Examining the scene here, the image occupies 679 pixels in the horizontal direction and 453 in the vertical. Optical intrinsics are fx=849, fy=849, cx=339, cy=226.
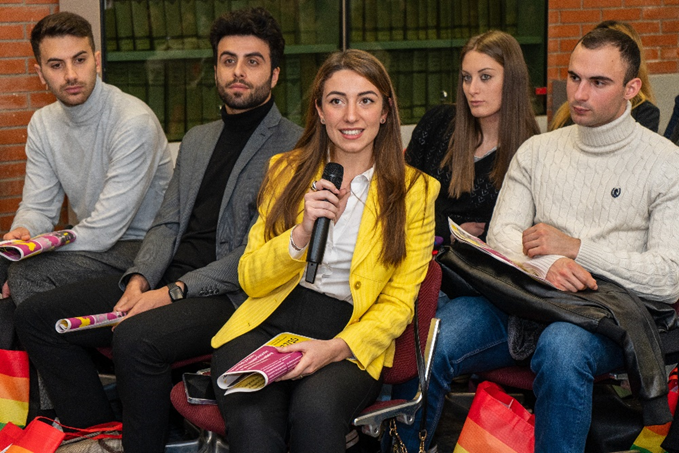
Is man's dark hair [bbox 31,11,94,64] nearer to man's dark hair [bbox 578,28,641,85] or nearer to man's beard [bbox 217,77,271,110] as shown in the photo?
man's beard [bbox 217,77,271,110]

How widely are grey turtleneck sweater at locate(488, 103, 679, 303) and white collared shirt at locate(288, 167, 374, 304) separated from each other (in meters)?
0.55

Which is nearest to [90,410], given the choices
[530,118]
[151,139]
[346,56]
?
[151,139]

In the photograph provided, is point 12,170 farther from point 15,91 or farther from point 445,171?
point 445,171

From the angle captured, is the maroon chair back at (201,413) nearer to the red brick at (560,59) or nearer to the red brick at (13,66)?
the red brick at (13,66)

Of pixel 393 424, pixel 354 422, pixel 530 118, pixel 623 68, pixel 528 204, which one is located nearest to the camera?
pixel 354 422

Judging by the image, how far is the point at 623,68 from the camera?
8.52 ft

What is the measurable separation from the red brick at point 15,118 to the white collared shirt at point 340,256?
2089mm

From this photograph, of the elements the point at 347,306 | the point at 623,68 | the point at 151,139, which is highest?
the point at 623,68

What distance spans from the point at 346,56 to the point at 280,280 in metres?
0.67

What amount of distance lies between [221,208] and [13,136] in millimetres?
1558

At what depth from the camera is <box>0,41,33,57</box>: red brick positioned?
12.4 ft

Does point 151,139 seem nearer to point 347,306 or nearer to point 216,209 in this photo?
point 216,209

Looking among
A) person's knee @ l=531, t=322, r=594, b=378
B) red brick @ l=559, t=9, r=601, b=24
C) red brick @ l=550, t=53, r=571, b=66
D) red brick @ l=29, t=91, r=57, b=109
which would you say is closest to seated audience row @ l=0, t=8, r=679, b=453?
person's knee @ l=531, t=322, r=594, b=378

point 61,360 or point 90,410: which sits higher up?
point 61,360
